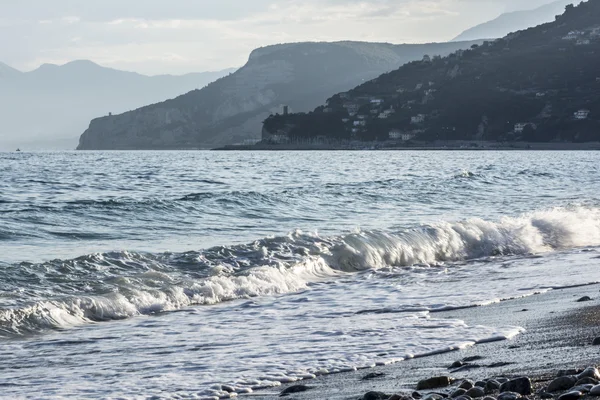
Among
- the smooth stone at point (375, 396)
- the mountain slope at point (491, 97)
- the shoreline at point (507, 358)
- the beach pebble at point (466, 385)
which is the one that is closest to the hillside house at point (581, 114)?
the mountain slope at point (491, 97)

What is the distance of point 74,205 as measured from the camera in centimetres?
1822

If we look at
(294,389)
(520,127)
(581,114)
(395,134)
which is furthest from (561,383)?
(395,134)

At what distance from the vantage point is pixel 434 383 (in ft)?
17.3

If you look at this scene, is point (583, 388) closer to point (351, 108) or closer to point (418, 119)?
point (418, 119)

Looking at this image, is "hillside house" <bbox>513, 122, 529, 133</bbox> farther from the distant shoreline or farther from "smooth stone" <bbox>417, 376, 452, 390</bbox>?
"smooth stone" <bbox>417, 376, 452, 390</bbox>

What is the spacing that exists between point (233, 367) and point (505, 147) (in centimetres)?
12429

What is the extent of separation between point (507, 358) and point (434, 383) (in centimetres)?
104

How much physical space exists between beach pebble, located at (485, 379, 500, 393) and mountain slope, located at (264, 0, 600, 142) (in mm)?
121702

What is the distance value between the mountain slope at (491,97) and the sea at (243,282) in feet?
360

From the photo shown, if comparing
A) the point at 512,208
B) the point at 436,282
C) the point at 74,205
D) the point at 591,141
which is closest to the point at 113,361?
the point at 436,282

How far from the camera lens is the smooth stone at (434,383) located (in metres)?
5.24

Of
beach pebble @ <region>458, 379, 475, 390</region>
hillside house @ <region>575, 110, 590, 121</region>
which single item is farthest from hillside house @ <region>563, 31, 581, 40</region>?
beach pebble @ <region>458, 379, 475, 390</region>

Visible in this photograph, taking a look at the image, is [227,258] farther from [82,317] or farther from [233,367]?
[233,367]

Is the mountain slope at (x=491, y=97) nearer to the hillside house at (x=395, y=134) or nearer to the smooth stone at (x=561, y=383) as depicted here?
the hillside house at (x=395, y=134)
